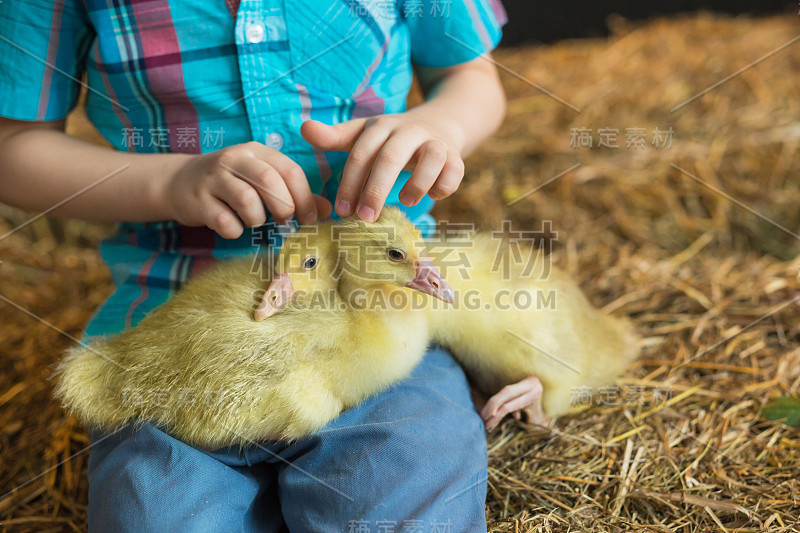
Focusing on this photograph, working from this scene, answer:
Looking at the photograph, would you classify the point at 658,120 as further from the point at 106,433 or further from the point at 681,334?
the point at 106,433

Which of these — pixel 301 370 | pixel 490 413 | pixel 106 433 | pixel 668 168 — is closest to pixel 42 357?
pixel 106 433

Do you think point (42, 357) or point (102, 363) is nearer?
point (102, 363)

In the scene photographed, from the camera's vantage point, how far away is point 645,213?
6.33 ft

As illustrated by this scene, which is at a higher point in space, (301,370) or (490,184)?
(301,370)

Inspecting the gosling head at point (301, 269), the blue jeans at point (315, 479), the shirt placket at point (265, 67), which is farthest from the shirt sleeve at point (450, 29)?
the blue jeans at point (315, 479)

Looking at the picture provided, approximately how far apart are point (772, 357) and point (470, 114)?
0.87 m

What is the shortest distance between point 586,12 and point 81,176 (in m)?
2.64

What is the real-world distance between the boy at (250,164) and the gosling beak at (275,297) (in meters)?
0.10

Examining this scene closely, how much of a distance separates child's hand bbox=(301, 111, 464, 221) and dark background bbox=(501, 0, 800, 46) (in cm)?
225

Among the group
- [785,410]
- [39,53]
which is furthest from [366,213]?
[785,410]

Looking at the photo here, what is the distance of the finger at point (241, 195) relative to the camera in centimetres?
89

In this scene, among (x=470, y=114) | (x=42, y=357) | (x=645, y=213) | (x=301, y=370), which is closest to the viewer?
(x=301, y=370)

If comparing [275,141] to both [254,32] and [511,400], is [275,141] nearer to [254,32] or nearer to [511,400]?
[254,32]

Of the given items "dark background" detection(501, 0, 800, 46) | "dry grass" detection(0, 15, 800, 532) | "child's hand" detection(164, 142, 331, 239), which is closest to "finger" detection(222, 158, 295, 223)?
"child's hand" detection(164, 142, 331, 239)
